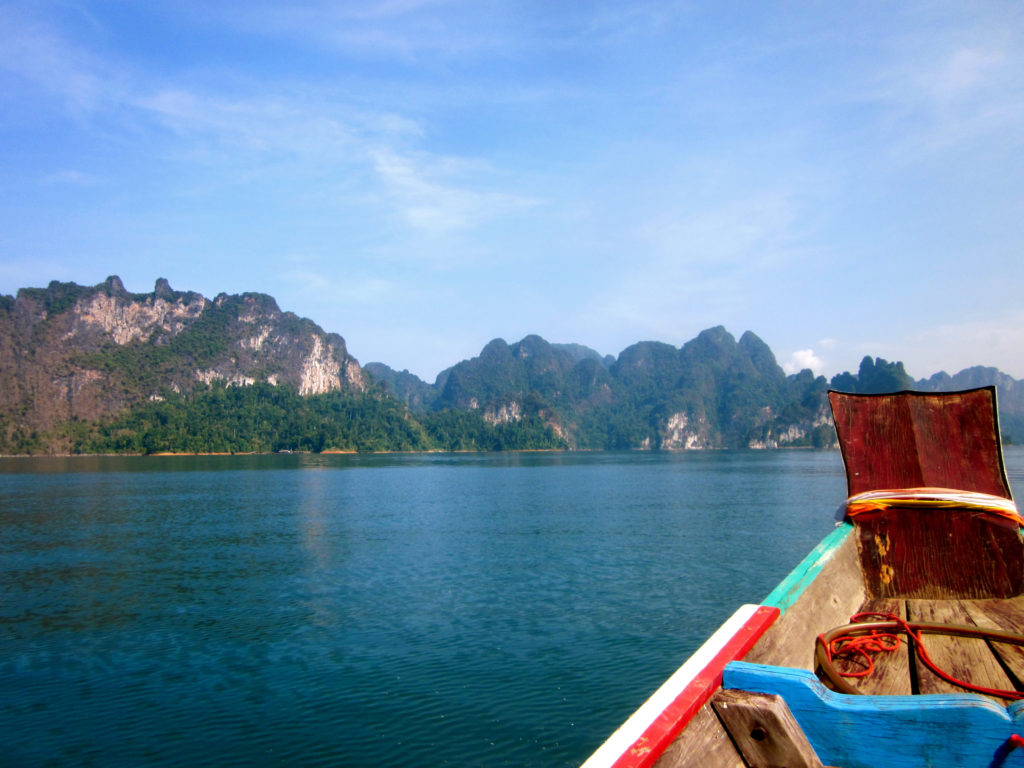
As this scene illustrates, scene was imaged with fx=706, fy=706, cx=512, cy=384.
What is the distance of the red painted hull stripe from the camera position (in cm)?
181

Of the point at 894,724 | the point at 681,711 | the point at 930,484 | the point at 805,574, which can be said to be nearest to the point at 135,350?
the point at 930,484

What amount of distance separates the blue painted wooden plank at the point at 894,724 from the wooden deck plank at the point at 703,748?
0.16 meters

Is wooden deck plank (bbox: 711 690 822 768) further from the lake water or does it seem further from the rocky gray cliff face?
the rocky gray cliff face

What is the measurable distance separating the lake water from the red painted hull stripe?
5.39 metres

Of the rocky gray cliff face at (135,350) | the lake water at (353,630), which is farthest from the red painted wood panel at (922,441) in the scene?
the rocky gray cliff face at (135,350)

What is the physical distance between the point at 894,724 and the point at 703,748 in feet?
1.94

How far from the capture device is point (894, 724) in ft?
6.78

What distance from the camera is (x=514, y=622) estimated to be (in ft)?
38.7

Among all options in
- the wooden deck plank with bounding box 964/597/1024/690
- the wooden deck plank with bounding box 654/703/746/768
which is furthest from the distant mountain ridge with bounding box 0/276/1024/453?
the wooden deck plank with bounding box 654/703/746/768

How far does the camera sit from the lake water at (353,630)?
7.66m

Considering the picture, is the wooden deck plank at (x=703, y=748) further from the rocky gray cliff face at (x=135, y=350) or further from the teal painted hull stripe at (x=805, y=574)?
the rocky gray cliff face at (x=135, y=350)

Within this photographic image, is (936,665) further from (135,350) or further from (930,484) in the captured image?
(135,350)


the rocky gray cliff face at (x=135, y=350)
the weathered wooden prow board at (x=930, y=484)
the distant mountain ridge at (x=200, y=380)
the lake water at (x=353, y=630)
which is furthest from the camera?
the rocky gray cliff face at (x=135, y=350)

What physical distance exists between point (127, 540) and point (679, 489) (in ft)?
96.2
